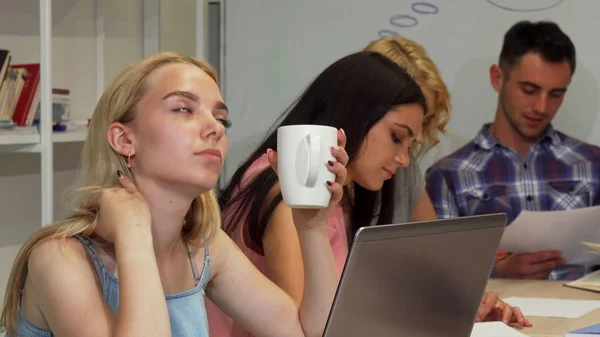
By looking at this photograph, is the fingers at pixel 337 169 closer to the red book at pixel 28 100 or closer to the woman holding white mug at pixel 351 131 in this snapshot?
the woman holding white mug at pixel 351 131

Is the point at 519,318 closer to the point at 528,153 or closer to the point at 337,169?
the point at 337,169

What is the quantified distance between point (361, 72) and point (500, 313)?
572 millimetres

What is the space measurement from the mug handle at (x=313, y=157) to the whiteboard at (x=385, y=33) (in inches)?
74.2

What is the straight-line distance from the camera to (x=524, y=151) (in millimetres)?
2957

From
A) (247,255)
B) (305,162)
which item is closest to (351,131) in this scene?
(247,255)

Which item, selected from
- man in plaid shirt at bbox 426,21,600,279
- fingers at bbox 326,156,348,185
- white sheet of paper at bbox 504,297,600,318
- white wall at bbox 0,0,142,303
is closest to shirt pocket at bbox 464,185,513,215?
man in plaid shirt at bbox 426,21,600,279

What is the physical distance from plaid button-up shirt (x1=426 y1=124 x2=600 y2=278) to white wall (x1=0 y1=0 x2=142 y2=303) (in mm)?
1299

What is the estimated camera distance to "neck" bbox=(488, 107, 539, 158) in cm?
296

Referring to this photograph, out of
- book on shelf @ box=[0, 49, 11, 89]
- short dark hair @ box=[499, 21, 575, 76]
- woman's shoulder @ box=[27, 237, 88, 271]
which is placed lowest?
woman's shoulder @ box=[27, 237, 88, 271]

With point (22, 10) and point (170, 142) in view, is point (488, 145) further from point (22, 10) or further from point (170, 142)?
point (170, 142)

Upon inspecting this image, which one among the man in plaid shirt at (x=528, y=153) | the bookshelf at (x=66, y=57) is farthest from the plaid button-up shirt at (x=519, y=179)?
the bookshelf at (x=66, y=57)

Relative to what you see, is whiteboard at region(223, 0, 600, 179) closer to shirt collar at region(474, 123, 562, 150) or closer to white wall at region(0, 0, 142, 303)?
shirt collar at region(474, 123, 562, 150)

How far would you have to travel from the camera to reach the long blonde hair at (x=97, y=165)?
134 cm

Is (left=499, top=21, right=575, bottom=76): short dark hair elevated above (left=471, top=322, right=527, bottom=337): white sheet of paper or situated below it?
above
